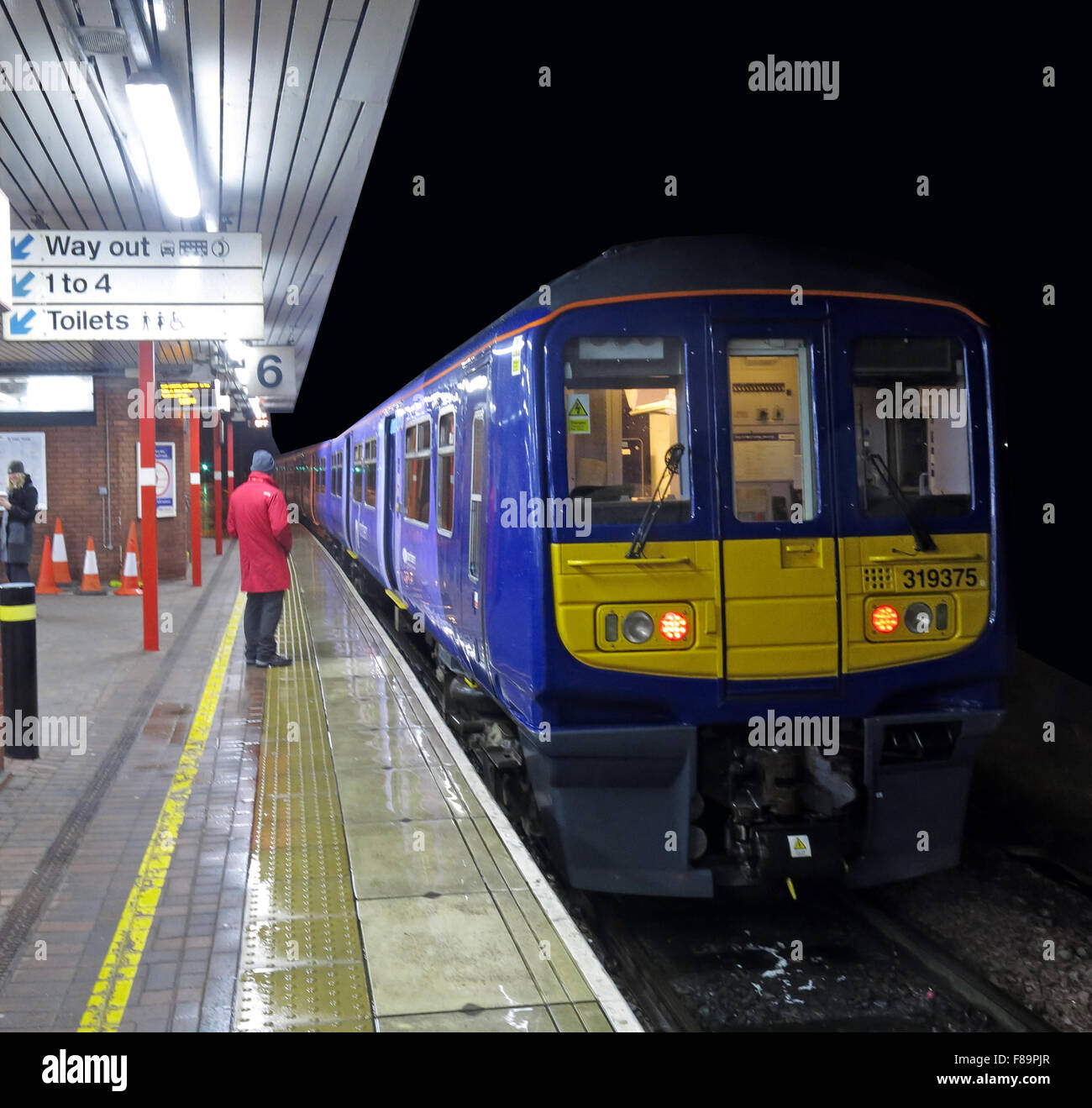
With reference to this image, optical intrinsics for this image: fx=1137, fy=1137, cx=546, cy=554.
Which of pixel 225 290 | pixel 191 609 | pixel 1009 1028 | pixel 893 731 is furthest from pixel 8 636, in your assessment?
pixel 191 609

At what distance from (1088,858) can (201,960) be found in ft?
16.2

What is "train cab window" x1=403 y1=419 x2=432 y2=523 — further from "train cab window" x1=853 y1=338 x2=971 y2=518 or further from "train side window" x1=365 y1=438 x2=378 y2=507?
"train cab window" x1=853 y1=338 x2=971 y2=518

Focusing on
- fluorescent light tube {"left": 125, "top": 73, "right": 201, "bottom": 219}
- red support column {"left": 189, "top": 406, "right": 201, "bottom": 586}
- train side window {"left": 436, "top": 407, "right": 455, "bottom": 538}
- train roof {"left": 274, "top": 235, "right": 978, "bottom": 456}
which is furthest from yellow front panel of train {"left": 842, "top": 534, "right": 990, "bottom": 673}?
red support column {"left": 189, "top": 406, "right": 201, "bottom": 586}

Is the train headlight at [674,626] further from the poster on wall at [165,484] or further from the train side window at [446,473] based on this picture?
the poster on wall at [165,484]

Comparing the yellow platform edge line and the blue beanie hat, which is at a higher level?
the blue beanie hat

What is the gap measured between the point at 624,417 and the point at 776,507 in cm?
73

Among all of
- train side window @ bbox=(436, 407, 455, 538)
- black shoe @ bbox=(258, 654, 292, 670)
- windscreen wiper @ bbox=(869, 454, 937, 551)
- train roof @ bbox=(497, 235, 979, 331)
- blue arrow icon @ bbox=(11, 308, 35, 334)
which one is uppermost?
blue arrow icon @ bbox=(11, 308, 35, 334)

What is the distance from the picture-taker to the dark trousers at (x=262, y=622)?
32.7ft

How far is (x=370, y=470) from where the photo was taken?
13367 mm

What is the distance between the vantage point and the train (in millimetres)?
4516

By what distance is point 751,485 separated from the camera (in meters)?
4.69

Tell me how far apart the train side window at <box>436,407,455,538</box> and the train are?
1.73 m

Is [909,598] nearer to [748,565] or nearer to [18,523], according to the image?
[748,565]
